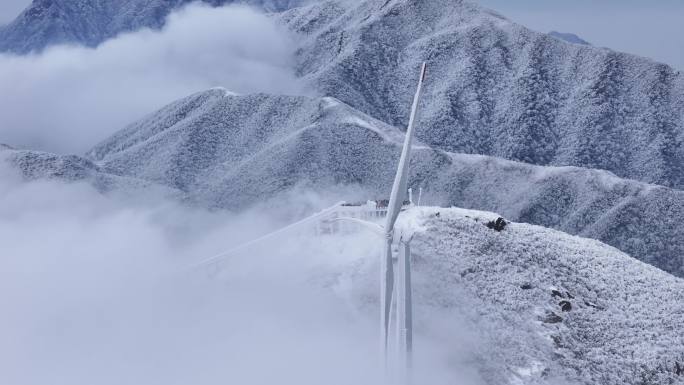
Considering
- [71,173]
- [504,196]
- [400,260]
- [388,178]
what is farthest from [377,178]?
[400,260]

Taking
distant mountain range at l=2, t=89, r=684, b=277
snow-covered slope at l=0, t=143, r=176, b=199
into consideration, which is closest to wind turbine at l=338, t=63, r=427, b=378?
distant mountain range at l=2, t=89, r=684, b=277

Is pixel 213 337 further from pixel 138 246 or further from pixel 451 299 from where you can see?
pixel 138 246

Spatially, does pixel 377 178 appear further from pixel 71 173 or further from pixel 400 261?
pixel 400 261

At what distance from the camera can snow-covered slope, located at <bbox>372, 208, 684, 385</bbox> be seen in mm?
66625

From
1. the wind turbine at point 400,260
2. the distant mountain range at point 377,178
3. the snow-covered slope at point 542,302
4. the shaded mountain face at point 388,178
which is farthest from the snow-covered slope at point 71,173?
the wind turbine at point 400,260

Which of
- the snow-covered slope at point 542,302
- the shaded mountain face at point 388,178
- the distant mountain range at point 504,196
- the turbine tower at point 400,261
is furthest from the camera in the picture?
the shaded mountain face at point 388,178

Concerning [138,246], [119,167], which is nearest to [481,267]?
[138,246]

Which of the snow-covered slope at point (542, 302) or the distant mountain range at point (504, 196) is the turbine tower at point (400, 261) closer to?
the snow-covered slope at point (542, 302)

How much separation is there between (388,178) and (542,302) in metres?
75.7

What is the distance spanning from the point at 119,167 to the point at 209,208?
1814 inches

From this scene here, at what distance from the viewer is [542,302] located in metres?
71.8

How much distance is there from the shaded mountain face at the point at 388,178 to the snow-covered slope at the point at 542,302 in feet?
182

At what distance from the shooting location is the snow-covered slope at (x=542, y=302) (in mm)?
66625

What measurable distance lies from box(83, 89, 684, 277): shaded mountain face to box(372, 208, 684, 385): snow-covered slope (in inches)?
2185
